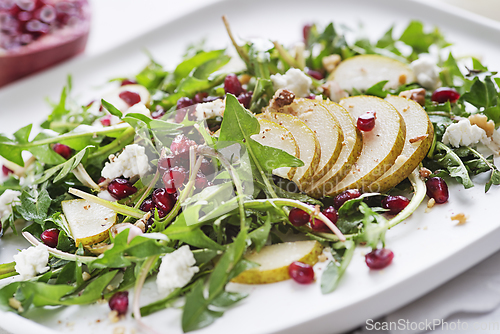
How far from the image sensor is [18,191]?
2596mm

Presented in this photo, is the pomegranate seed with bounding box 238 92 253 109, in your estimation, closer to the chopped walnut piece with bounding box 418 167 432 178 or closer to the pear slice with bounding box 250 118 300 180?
the pear slice with bounding box 250 118 300 180

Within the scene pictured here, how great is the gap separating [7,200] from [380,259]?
6.98ft

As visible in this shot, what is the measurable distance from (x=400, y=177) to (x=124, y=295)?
143cm

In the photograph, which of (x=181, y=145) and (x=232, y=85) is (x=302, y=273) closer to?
(x=181, y=145)

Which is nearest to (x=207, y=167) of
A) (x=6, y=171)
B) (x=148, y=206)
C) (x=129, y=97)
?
(x=148, y=206)

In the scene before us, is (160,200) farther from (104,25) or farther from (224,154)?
(104,25)

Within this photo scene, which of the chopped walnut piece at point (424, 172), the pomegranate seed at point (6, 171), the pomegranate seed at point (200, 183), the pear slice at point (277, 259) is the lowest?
the pomegranate seed at point (6, 171)

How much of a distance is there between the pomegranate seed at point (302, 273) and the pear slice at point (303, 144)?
18.3 inches

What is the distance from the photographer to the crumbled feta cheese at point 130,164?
89.5 inches

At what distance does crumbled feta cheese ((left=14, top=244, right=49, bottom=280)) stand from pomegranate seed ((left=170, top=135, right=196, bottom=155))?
31.3 inches

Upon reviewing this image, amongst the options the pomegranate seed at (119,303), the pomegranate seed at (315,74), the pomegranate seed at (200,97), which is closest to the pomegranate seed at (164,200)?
the pomegranate seed at (119,303)

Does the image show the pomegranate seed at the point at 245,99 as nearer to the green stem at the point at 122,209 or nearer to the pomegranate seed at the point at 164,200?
the pomegranate seed at the point at 164,200

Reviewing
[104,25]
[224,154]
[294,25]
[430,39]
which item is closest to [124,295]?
[224,154]

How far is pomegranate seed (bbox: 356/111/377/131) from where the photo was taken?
2248 mm
